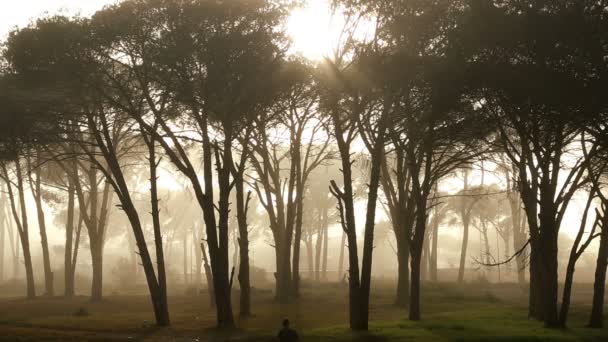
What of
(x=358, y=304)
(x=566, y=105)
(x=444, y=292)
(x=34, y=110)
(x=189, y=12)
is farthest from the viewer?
(x=444, y=292)

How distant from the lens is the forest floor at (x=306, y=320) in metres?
21.4

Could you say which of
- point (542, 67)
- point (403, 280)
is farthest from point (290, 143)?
point (542, 67)

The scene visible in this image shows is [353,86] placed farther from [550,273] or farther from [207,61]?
[550,273]

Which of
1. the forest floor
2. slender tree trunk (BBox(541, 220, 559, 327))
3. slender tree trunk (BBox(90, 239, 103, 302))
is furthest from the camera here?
slender tree trunk (BBox(90, 239, 103, 302))

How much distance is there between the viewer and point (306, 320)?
2842 cm

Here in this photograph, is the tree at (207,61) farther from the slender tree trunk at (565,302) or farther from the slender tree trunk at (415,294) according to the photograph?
the slender tree trunk at (565,302)

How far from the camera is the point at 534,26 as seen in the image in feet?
69.7

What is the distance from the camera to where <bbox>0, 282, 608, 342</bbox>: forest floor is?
2142 centimetres

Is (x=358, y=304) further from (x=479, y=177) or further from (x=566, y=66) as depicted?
(x=479, y=177)

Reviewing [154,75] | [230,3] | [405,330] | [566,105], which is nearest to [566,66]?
[566,105]

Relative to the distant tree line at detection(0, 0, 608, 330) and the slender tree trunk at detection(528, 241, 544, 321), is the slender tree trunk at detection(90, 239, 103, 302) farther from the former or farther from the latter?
the slender tree trunk at detection(528, 241, 544, 321)

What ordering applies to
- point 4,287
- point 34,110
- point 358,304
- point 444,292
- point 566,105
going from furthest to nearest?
point 4,287 → point 444,292 → point 34,110 → point 358,304 → point 566,105

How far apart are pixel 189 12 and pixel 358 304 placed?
12.8m

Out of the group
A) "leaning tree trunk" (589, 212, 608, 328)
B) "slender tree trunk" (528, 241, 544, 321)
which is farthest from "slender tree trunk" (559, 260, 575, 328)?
"slender tree trunk" (528, 241, 544, 321)
